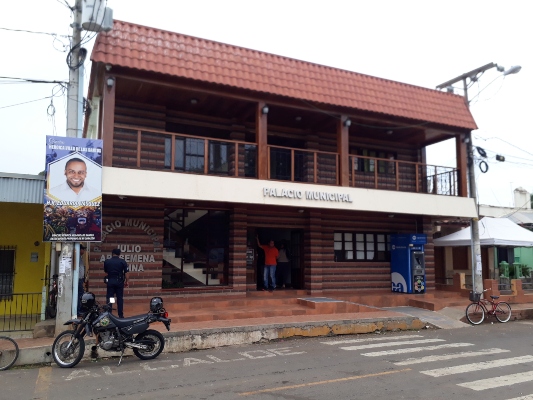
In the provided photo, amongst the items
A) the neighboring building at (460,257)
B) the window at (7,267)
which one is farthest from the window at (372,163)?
the window at (7,267)

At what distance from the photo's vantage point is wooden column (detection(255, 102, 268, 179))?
44.5 ft

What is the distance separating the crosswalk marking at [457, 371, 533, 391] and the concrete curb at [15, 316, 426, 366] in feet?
15.1

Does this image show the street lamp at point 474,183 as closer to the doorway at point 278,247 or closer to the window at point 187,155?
the doorway at point 278,247

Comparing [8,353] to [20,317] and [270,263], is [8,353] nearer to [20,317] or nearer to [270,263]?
[20,317]

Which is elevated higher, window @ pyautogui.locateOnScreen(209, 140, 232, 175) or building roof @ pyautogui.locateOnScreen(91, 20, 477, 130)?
building roof @ pyautogui.locateOnScreen(91, 20, 477, 130)

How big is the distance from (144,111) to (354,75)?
6.72 metres

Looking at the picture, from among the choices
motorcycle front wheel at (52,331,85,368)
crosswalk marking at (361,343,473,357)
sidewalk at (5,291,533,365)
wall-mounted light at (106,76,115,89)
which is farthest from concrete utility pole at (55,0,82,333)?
crosswalk marking at (361,343,473,357)

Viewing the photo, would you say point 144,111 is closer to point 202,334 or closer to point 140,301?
point 140,301

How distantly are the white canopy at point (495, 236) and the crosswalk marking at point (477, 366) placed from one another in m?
9.59

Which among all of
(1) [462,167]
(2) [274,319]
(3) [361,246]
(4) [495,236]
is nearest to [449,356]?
(2) [274,319]

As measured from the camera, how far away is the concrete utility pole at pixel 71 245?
1003 centimetres

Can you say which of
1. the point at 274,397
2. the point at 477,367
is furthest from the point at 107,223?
the point at 477,367

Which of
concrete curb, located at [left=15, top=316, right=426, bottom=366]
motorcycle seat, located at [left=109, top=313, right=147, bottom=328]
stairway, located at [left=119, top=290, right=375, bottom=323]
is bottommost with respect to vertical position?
concrete curb, located at [left=15, top=316, right=426, bottom=366]

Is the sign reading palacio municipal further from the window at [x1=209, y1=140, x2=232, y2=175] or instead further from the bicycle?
the bicycle
